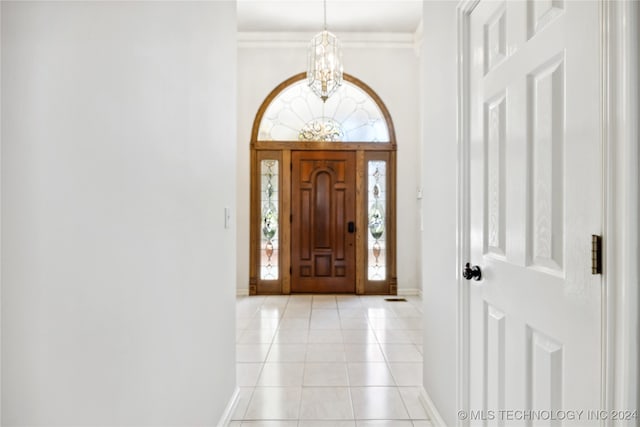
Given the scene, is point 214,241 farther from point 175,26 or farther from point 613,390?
point 613,390

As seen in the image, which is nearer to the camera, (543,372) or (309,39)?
(543,372)

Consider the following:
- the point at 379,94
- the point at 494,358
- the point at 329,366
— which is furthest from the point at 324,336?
the point at 379,94

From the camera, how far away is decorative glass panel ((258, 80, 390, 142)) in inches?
210

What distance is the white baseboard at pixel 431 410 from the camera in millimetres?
1904

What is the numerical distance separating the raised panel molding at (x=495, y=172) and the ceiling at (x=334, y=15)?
377 cm

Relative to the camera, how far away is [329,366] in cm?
278

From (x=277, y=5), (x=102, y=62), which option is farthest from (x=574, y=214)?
(x=277, y=5)

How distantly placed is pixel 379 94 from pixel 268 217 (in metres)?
2.40

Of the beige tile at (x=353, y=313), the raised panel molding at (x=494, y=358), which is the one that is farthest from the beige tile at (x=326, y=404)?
the beige tile at (x=353, y=313)

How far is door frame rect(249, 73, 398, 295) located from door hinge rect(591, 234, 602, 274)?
4480 mm

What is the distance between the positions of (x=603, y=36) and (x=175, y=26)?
133 cm

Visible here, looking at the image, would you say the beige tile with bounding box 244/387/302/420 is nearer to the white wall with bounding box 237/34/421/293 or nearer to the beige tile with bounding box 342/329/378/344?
the beige tile with bounding box 342/329/378/344

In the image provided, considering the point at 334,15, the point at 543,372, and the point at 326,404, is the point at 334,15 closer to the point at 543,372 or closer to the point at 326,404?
the point at 326,404

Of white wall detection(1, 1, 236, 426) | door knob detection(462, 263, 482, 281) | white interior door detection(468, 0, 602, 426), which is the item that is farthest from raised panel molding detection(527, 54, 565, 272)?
white wall detection(1, 1, 236, 426)
